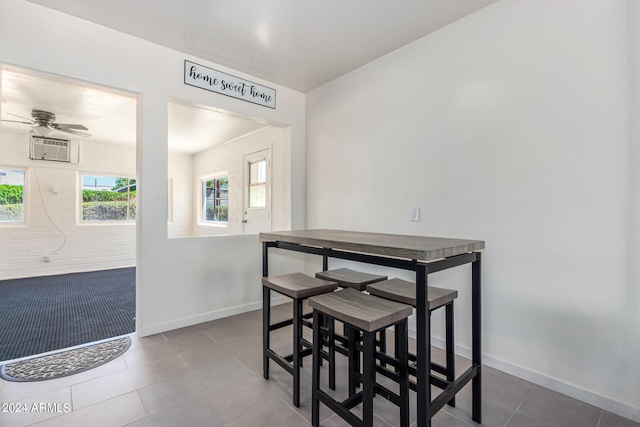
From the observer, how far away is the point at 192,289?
2887 millimetres

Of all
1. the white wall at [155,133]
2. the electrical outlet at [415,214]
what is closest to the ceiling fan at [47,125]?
the white wall at [155,133]

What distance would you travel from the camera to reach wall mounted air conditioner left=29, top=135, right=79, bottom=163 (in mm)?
5004

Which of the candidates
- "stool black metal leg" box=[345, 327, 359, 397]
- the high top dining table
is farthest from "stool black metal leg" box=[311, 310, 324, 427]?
the high top dining table

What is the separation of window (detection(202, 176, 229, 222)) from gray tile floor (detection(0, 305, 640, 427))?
401cm

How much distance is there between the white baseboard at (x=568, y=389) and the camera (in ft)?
5.22

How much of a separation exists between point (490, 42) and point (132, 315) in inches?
162

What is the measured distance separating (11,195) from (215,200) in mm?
3256

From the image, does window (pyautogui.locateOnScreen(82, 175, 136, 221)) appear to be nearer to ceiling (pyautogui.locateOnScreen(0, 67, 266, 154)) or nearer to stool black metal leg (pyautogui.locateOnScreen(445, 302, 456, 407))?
ceiling (pyautogui.locateOnScreen(0, 67, 266, 154))

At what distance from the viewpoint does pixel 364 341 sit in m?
1.27

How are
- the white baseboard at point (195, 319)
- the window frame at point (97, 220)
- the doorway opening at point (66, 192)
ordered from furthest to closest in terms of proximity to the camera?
the window frame at point (97, 220) → the doorway opening at point (66, 192) → the white baseboard at point (195, 319)

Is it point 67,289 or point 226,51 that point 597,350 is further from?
point 67,289

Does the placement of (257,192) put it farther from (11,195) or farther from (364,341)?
(11,195)

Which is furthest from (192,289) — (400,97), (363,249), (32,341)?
(400,97)

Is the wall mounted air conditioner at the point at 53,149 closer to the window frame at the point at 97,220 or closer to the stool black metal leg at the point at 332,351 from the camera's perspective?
the window frame at the point at 97,220
